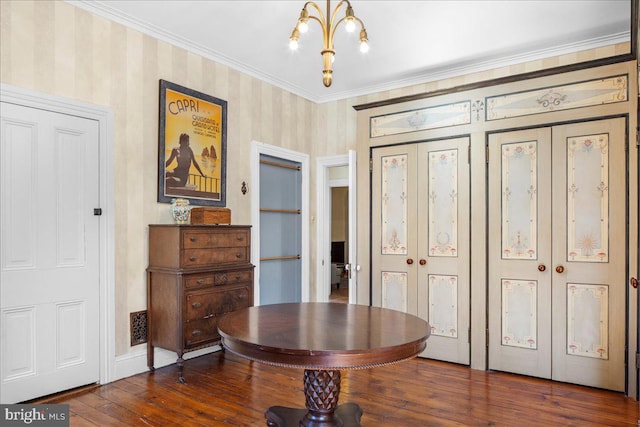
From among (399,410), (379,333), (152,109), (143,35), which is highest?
(143,35)

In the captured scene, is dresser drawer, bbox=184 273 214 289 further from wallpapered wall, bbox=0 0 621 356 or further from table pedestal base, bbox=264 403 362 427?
table pedestal base, bbox=264 403 362 427

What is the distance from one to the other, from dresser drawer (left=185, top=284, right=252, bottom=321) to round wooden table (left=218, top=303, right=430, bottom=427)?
2.97 feet

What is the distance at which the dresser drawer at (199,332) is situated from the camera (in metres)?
3.39

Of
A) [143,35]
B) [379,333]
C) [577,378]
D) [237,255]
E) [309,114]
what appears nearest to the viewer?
[379,333]

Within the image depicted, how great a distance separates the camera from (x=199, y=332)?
348 centimetres

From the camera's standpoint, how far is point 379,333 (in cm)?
215

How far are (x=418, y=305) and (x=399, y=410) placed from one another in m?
1.40

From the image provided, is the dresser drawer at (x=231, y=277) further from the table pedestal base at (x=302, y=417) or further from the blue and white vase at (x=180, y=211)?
the table pedestal base at (x=302, y=417)

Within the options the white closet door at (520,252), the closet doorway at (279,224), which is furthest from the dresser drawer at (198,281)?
the white closet door at (520,252)

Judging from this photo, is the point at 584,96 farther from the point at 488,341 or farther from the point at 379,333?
the point at 379,333

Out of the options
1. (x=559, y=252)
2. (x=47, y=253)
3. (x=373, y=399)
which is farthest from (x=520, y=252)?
(x=47, y=253)

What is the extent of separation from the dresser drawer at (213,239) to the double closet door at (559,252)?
87.6 inches

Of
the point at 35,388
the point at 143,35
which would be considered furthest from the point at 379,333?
the point at 143,35

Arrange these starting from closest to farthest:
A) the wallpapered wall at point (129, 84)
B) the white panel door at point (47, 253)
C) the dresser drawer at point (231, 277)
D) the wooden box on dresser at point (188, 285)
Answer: the white panel door at point (47, 253), the wallpapered wall at point (129, 84), the wooden box on dresser at point (188, 285), the dresser drawer at point (231, 277)
